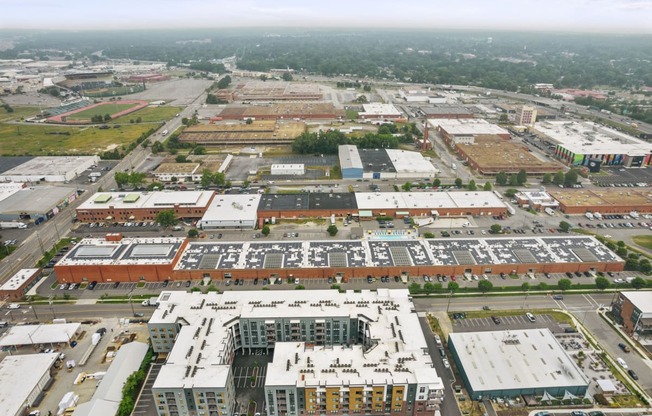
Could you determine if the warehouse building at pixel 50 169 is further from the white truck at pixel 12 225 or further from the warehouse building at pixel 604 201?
the warehouse building at pixel 604 201

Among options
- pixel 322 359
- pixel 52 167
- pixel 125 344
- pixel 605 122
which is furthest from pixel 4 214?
pixel 605 122

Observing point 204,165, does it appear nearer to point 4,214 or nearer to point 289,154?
point 289,154

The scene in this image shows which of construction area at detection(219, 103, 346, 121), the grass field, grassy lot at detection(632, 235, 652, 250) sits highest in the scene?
construction area at detection(219, 103, 346, 121)

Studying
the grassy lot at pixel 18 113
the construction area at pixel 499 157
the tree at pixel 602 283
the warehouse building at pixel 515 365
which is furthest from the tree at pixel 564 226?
the grassy lot at pixel 18 113

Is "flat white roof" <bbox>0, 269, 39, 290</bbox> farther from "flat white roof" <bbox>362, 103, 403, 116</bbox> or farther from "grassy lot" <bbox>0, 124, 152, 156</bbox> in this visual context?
"flat white roof" <bbox>362, 103, 403, 116</bbox>

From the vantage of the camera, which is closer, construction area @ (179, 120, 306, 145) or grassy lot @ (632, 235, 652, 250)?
grassy lot @ (632, 235, 652, 250)

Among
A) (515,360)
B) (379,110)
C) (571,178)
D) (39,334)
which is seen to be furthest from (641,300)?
(379,110)

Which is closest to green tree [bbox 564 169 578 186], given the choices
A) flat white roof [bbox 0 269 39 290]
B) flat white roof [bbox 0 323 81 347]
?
flat white roof [bbox 0 323 81 347]

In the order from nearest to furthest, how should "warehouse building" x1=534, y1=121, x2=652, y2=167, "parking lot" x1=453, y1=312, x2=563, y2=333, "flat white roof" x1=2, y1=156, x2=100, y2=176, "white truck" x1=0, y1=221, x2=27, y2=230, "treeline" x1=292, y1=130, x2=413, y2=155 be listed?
1. "parking lot" x1=453, y1=312, x2=563, y2=333
2. "white truck" x1=0, y1=221, x2=27, y2=230
3. "flat white roof" x1=2, y1=156, x2=100, y2=176
4. "warehouse building" x1=534, y1=121, x2=652, y2=167
5. "treeline" x1=292, y1=130, x2=413, y2=155
